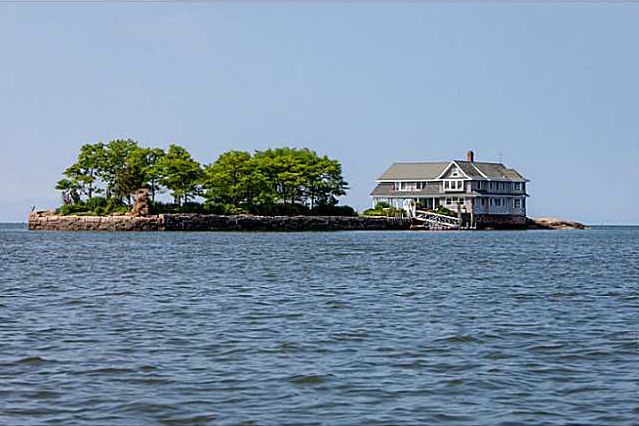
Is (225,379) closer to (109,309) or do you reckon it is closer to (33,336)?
(33,336)

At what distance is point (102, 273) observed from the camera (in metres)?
29.5

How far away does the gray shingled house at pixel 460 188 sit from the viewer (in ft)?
330

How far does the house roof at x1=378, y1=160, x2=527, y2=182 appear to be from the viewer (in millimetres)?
102844

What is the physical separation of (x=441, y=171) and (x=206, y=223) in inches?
1201

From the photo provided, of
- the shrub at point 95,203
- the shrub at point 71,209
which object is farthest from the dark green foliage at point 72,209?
the shrub at point 95,203

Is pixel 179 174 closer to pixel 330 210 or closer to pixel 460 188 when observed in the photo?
pixel 330 210

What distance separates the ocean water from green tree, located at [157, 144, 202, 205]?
61.6 m

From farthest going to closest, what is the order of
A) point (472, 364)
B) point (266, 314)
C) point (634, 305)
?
point (634, 305) → point (266, 314) → point (472, 364)

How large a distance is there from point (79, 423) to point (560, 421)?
15.6 feet

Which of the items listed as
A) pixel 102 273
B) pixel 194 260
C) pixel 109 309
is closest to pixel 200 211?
pixel 194 260

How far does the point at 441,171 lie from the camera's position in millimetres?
103562

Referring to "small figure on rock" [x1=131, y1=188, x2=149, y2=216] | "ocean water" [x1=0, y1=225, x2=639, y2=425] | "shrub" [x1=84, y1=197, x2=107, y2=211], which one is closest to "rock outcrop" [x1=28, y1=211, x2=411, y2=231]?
"small figure on rock" [x1=131, y1=188, x2=149, y2=216]

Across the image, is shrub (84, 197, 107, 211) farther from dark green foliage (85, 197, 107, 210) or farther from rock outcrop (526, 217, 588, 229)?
rock outcrop (526, 217, 588, 229)

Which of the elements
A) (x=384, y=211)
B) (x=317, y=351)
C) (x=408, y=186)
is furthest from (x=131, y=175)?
(x=317, y=351)
